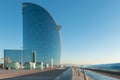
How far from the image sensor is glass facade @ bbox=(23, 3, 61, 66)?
580ft

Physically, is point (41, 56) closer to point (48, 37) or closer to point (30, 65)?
point (48, 37)

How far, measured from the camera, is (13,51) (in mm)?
145625

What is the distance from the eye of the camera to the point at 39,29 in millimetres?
178375

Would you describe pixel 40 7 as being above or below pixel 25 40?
above

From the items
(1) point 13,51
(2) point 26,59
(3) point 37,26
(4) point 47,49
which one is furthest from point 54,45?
(1) point 13,51

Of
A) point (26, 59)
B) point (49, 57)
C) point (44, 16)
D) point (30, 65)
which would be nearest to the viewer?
point (30, 65)

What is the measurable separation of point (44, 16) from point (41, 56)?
1342 inches

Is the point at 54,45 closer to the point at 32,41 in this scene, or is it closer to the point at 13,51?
the point at 32,41

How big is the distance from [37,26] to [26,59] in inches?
1152

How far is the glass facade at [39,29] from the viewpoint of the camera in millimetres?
176750

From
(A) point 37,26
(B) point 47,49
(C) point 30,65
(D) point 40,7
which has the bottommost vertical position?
(C) point 30,65

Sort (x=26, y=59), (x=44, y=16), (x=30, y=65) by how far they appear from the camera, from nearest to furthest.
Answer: (x=30, y=65), (x=26, y=59), (x=44, y=16)

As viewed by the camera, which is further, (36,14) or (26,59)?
(36,14)

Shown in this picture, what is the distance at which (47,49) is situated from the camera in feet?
613
